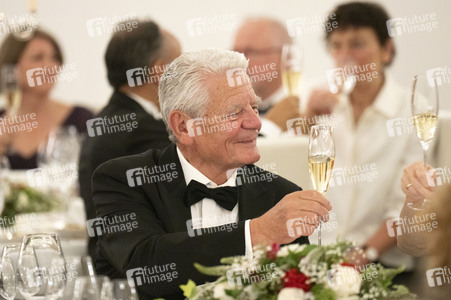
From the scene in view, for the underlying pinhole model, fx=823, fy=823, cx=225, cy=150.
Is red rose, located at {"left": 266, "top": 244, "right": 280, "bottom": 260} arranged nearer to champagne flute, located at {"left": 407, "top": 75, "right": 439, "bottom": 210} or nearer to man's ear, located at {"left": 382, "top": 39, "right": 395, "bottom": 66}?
champagne flute, located at {"left": 407, "top": 75, "right": 439, "bottom": 210}

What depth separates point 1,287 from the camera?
1.85 metres

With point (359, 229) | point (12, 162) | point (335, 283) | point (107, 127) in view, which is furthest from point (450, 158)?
point (12, 162)

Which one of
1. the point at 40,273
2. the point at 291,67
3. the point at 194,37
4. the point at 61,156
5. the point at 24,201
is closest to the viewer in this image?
the point at 40,273

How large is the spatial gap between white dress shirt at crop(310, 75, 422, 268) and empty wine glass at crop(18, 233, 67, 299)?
179 cm

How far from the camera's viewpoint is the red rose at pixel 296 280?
60.7 inches

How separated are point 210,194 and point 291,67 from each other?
805mm

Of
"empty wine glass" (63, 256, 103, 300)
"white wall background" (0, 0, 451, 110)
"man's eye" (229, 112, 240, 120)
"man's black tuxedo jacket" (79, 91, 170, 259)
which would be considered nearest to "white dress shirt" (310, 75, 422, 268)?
"white wall background" (0, 0, 451, 110)

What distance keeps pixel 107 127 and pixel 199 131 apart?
2.85 feet

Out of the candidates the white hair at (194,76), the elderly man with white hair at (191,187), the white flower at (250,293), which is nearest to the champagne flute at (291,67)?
the elderly man with white hair at (191,187)

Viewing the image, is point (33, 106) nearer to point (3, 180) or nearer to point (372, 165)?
point (3, 180)

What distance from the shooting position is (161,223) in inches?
99.0

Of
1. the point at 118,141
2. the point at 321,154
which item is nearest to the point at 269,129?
the point at 118,141

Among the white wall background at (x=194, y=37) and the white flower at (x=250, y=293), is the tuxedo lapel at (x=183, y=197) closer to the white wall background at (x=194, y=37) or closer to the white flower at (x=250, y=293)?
the white flower at (x=250, y=293)

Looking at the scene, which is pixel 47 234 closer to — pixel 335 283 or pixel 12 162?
pixel 335 283
